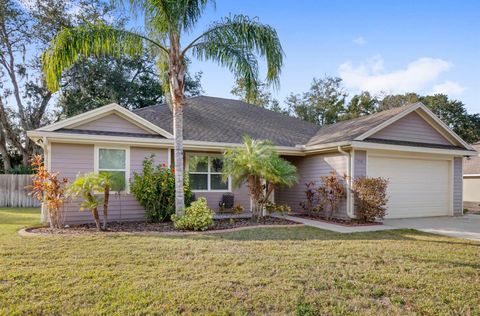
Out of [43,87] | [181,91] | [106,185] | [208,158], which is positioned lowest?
[106,185]

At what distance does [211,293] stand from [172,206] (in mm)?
5978

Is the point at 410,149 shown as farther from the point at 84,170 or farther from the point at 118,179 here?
the point at 84,170

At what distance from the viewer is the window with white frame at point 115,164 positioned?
970 centimetres

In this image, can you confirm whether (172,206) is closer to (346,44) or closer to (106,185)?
(106,185)

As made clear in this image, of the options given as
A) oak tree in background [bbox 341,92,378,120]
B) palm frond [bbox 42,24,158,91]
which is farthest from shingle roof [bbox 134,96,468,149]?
oak tree in background [bbox 341,92,378,120]

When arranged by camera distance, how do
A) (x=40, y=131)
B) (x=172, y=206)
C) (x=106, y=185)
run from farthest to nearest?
(x=172, y=206) → (x=40, y=131) → (x=106, y=185)

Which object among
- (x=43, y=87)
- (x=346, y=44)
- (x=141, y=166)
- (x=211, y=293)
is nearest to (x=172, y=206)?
(x=141, y=166)

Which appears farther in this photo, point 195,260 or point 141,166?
point 141,166

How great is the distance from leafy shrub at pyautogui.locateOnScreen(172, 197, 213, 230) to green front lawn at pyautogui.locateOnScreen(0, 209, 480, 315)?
127 cm

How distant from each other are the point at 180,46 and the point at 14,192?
13432mm

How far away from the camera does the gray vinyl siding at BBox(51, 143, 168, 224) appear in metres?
Answer: 9.25

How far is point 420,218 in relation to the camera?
11445mm

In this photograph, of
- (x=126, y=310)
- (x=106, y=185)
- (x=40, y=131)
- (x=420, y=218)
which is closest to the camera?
(x=126, y=310)

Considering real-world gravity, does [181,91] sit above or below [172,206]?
above
